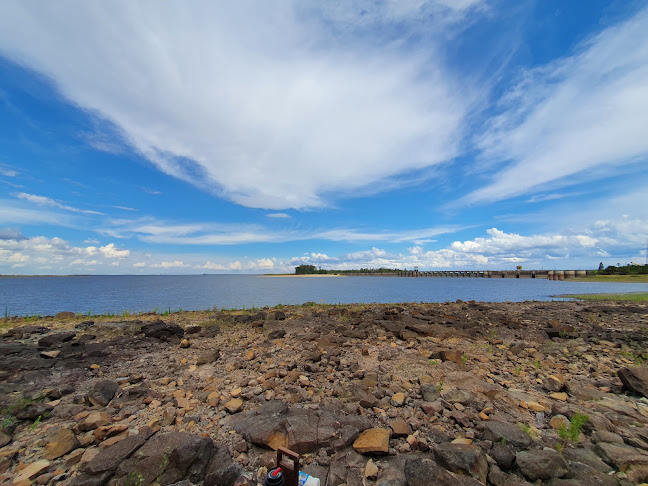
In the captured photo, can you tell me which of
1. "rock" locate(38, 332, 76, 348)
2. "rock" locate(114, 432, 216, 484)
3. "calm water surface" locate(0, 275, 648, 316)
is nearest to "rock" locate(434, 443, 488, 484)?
"rock" locate(114, 432, 216, 484)

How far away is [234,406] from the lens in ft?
20.2

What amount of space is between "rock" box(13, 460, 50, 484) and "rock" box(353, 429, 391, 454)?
465 cm

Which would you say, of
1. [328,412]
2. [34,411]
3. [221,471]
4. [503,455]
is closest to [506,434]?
[503,455]

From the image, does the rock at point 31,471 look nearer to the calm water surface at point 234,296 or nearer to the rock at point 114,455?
the rock at point 114,455

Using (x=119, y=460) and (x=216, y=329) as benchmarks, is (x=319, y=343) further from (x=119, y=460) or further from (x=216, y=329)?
(x=119, y=460)

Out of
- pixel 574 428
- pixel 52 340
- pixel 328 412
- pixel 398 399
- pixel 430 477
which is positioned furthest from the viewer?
pixel 52 340

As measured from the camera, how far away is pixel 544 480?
164 inches

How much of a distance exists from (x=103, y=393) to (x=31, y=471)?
2517 millimetres

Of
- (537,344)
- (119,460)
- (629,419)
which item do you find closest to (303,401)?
(119,460)

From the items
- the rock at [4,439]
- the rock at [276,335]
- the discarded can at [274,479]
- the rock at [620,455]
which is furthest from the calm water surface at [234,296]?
the rock at [620,455]

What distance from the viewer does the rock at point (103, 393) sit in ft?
21.1

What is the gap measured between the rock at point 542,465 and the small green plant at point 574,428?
108cm

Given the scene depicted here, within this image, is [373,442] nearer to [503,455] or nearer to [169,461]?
[503,455]

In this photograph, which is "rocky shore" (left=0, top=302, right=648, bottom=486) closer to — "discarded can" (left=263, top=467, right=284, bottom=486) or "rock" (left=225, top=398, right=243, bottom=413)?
"rock" (left=225, top=398, right=243, bottom=413)
